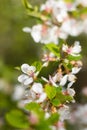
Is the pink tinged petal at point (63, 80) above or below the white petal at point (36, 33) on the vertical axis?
below

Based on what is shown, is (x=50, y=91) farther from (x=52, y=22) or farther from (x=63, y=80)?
(x=52, y=22)

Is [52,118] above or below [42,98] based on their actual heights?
below

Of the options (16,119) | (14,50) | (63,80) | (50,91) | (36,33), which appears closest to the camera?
(16,119)

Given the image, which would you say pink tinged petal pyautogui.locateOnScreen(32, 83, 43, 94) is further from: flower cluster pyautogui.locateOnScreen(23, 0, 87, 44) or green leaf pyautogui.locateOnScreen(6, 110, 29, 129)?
flower cluster pyautogui.locateOnScreen(23, 0, 87, 44)

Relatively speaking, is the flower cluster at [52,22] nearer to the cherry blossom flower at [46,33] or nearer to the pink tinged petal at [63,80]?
the cherry blossom flower at [46,33]

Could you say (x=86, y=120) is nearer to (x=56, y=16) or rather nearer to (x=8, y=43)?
(x=56, y=16)

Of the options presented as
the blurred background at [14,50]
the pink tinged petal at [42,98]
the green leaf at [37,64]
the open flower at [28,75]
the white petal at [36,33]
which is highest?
the blurred background at [14,50]

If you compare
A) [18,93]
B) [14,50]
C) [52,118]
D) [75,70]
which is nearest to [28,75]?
[75,70]

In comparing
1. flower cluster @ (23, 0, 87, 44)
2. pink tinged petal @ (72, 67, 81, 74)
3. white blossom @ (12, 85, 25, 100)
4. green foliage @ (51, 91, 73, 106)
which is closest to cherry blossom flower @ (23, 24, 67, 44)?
flower cluster @ (23, 0, 87, 44)

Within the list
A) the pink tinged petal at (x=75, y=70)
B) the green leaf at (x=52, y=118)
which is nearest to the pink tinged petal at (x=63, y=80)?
the pink tinged petal at (x=75, y=70)
